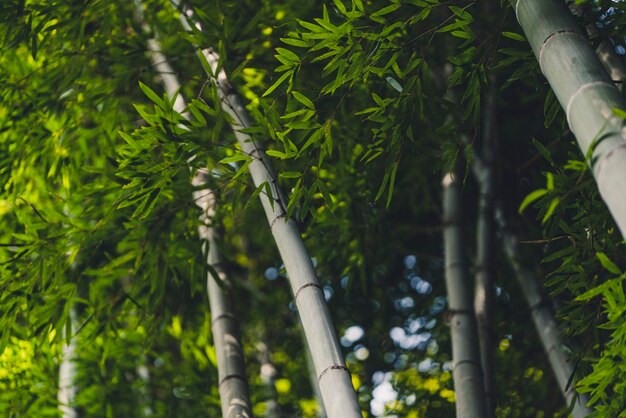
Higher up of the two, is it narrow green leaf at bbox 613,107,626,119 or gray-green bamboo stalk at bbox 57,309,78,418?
gray-green bamboo stalk at bbox 57,309,78,418

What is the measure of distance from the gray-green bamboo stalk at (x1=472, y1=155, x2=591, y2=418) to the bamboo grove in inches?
0.5

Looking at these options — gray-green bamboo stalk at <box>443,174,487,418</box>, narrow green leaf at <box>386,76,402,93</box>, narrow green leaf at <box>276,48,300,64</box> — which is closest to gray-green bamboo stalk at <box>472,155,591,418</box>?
gray-green bamboo stalk at <box>443,174,487,418</box>

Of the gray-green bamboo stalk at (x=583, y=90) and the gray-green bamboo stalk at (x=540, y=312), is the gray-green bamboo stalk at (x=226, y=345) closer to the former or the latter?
the gray-green bamboo stalk at (x=540, y=312)

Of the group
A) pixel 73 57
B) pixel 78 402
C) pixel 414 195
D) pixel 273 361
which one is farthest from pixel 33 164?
pixel 273 361

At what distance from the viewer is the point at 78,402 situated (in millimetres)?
3547

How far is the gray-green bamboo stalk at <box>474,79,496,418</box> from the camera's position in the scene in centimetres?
316

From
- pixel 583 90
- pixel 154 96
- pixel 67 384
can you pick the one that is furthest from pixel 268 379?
pixel 583 90

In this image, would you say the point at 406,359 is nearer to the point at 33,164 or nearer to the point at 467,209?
the point at 467,209

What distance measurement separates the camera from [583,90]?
1593 mm

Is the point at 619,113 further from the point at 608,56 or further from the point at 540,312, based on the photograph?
the point at 540,312

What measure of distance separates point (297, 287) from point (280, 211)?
26 centimetres

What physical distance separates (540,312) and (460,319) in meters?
0.40

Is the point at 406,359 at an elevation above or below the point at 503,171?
below

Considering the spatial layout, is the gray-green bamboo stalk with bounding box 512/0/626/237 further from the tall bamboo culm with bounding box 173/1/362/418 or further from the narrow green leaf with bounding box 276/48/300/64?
the tall bamboo culm with bounding box 173/1/362/418
